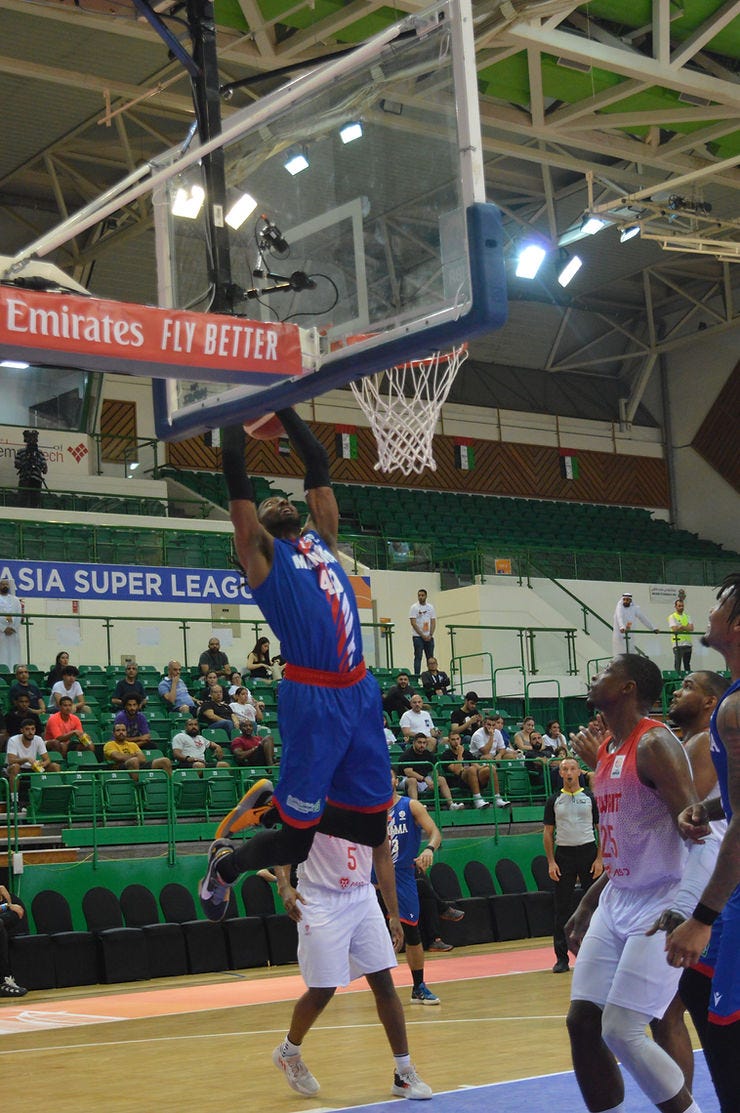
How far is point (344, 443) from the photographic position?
33906 millimetres

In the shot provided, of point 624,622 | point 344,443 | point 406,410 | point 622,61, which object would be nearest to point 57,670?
point 406,410

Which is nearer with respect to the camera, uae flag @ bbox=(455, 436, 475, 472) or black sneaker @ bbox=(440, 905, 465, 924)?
black sneaker @ bbox=(440, 905, 465, 924)

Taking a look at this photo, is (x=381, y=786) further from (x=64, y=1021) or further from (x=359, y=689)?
(x=64, y=1021)

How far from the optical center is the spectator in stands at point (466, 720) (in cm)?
1938

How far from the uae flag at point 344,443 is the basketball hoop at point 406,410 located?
24.0 metres

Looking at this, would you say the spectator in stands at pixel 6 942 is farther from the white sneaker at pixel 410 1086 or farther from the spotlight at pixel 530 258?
the spotlight at pixel 530 258

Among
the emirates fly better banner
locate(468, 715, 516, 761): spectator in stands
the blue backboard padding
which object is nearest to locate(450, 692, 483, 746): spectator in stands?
locate(468, 715, 516, 761): spectator in stands

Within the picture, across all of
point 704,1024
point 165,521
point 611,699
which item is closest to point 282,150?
point 611,699

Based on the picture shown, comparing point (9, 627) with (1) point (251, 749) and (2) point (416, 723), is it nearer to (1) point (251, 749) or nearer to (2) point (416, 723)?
(1) point (251, 749)

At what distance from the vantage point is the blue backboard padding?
590 centimetres

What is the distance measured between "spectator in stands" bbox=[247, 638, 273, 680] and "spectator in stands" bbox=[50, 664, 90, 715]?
3828 millimetres

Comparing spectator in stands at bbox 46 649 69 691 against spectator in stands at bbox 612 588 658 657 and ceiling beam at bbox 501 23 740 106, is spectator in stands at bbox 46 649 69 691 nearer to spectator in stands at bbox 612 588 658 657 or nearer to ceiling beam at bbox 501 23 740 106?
ceiling beam at bbox 501 23 740 106

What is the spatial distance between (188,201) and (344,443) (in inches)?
1053

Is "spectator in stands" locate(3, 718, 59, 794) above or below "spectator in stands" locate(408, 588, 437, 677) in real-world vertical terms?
below
